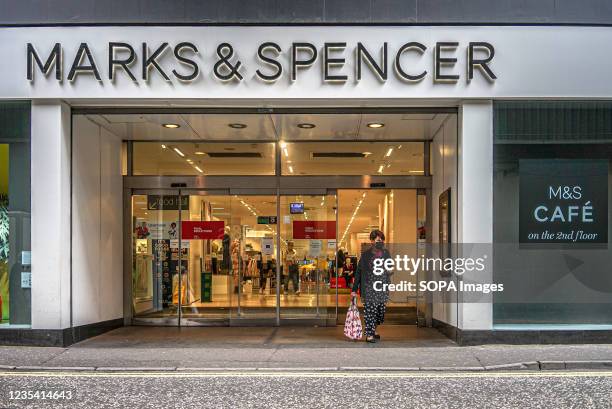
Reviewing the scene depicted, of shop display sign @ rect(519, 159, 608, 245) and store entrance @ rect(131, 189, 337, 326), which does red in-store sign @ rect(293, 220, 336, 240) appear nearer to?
store entrance @ rect(131, 189, 337, 326)

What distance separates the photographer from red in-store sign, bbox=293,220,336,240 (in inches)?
496

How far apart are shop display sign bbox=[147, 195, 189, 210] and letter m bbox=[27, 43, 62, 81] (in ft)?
11.9

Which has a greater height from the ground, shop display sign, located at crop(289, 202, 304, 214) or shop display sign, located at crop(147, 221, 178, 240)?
shop display sign, located at crop(289, 202, 304, 214)

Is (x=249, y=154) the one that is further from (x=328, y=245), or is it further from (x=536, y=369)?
(x=536, y=369)

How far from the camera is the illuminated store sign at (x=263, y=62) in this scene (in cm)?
966

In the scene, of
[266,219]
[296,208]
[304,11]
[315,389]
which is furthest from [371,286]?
[304,11]

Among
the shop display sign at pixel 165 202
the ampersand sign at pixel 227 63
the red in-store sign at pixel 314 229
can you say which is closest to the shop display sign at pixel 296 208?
the red in-store sign at pixel 314 229

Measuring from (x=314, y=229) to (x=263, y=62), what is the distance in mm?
4073

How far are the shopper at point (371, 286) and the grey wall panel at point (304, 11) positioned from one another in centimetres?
360

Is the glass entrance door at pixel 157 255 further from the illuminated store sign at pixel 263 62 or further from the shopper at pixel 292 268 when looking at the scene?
the illuminated store sign at pixel 263 62

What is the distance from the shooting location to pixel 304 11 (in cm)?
974

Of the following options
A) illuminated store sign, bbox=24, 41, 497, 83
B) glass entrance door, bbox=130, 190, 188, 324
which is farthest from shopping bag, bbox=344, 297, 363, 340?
glass entrance door, bbox=130, 190, 188, 324

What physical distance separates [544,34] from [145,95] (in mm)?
6324

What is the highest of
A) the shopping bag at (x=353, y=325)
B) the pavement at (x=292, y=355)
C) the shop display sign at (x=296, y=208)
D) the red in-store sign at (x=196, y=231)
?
the shop display sign at (x=296, y=208)
